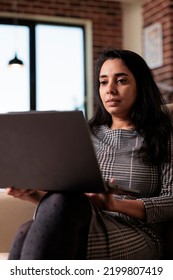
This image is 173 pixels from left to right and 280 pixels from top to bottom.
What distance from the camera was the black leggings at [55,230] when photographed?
1012 millimetres

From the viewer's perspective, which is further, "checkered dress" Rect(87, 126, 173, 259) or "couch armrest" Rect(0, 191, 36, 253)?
"couch armrest" Rect(0, 191, 36, 253)

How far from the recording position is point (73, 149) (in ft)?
3.30

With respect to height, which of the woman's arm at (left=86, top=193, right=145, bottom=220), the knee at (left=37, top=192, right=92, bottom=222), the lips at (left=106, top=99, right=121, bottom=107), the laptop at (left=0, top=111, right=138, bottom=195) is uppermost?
the lips at (left=106, top=99, right=121, bottom=107)

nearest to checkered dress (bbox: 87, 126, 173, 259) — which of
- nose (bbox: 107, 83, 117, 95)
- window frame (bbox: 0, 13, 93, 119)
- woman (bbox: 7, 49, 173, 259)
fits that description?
woman (bbox: 7, 49, 173, 259)

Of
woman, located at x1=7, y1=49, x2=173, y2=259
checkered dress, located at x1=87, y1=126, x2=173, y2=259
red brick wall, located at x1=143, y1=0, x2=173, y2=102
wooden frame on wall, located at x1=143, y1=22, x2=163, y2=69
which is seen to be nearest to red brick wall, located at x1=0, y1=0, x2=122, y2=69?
wooden frame on wall, located at x1=143, y1=22, x2=163, y2=69

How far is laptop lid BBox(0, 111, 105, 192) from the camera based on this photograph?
0.99 meters

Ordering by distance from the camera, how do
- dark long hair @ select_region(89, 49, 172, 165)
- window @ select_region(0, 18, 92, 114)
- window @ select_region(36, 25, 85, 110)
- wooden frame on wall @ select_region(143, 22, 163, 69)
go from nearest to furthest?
→ dark long hair @ select_region(89, 49, 172, 165), wooden frame on wall @ select_region(143, 22, 163, 69), window @ select_region(0, 18, 92, 114), window @ select_region(36, 25, 85, 110)

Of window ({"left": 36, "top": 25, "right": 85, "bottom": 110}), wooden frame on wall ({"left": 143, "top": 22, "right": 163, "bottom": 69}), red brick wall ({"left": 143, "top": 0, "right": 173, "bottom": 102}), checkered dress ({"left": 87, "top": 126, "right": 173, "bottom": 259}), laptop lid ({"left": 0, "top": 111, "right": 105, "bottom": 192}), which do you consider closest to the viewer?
laptop lid ({"left": 0, "top": 111, "right": 105, "bottom": 192})

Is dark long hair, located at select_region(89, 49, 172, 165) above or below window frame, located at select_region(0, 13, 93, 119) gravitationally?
below

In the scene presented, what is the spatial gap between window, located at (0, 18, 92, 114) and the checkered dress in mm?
3736

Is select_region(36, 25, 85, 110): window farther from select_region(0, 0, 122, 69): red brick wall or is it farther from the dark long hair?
the dark long hair

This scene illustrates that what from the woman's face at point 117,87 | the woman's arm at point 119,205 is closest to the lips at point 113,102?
the woman's face at point 117,87
